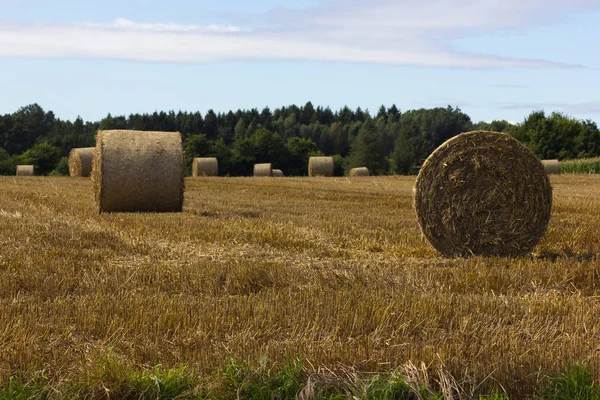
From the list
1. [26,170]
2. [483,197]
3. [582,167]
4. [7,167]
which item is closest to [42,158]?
[7,167]

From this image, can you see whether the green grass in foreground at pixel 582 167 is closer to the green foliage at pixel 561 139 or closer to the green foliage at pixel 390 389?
the green foliage at pixel 561 139

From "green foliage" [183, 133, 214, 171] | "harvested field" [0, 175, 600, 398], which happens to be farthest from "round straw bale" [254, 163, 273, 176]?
"green foliage" [183, 133, 214, 171]

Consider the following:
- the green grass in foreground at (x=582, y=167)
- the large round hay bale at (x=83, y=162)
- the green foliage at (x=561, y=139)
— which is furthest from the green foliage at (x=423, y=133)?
the large round hay bale at (x=83, y=162)

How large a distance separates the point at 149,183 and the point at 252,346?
9.17 metres

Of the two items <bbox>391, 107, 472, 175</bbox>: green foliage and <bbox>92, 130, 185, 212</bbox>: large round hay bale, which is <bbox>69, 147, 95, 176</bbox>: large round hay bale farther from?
<bbox>391, 107, 472, 175</bbox>: green foliage

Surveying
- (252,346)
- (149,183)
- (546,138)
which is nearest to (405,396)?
(252,346)

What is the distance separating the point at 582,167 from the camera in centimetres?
4025

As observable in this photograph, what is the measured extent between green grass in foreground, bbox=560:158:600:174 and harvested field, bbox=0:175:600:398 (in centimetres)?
3019

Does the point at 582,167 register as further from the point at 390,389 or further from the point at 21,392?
the point at 21,392

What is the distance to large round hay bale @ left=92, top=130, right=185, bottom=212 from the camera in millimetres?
13594

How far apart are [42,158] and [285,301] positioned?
70638mm

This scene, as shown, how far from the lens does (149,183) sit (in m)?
13.6

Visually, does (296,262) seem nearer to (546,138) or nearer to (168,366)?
(168,366)

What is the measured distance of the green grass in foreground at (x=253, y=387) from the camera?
404 centimetres
